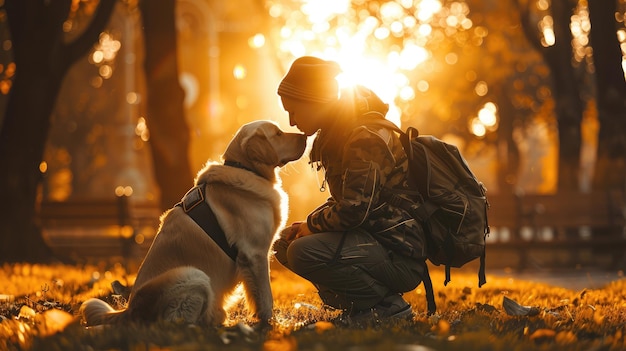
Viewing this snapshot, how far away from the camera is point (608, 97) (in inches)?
557

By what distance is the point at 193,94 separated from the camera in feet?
170

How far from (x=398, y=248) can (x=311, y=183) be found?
18842 mm

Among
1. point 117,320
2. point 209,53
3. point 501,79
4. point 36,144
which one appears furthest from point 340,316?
point 209,53

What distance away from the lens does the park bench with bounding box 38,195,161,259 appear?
45.7ft

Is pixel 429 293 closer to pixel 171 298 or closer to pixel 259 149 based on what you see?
pixel 259 149

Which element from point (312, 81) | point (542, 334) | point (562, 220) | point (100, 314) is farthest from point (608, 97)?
point (100, 314)

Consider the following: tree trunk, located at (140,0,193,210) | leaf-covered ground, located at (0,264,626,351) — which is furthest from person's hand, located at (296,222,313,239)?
tree trunk, located at (140,0,193,210)

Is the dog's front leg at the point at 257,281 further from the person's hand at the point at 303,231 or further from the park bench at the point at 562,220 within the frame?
the park bench at the point at 562,220

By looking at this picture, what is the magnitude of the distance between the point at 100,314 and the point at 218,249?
2.50 ft

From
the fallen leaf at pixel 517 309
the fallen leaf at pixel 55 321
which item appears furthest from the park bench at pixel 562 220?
the fallen leaf at pixel 55 321

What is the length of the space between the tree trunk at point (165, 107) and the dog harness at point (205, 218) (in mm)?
6814

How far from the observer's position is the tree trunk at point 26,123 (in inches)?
451

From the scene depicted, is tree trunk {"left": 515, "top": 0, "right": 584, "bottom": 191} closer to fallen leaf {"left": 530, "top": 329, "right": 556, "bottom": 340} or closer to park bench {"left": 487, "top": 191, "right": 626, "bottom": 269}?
park bench {"left": 487, "top": 191, "right": 626, "bottom": 269}

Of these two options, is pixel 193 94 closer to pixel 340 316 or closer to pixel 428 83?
pixel 428 83
